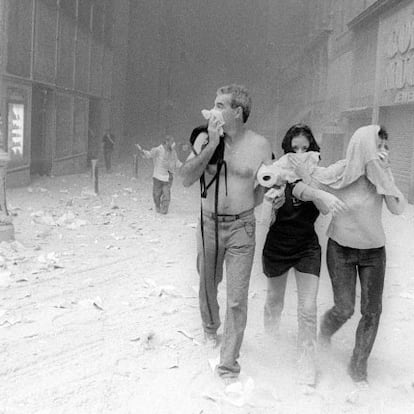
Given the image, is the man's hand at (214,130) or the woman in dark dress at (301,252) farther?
the woman in dark dress at (301,252)

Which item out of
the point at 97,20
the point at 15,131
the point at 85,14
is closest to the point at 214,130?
the point at 15,131

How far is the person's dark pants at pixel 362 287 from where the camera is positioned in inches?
170

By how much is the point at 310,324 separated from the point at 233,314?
22.0 inches

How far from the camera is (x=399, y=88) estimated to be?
17.7 meters

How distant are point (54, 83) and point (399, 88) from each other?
34.7 feet

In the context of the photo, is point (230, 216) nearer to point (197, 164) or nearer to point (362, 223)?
point (197, 164)

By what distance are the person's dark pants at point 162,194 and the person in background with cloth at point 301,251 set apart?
8.29 metres

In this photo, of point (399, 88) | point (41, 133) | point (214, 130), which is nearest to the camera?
point (214, 130)

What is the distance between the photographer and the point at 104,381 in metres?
4.30

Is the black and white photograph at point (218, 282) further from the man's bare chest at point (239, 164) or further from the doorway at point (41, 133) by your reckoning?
the doorway at point (41, 133)

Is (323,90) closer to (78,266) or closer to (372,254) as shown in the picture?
(78,266)

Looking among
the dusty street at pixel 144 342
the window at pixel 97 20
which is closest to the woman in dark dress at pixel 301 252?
the dusty street at pixel 144 342

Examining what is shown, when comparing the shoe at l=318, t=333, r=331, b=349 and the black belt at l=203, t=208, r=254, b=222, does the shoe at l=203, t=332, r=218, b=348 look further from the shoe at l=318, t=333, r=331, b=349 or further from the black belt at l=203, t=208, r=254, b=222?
the black belt at l=203, t=208, r=254, b=222

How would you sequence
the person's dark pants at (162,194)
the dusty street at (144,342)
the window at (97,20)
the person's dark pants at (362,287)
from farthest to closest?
the window at (97,20)
the person's dark pants at (162,194)
the person's dark pants at (362,287)
the dusty street at (144,342)
